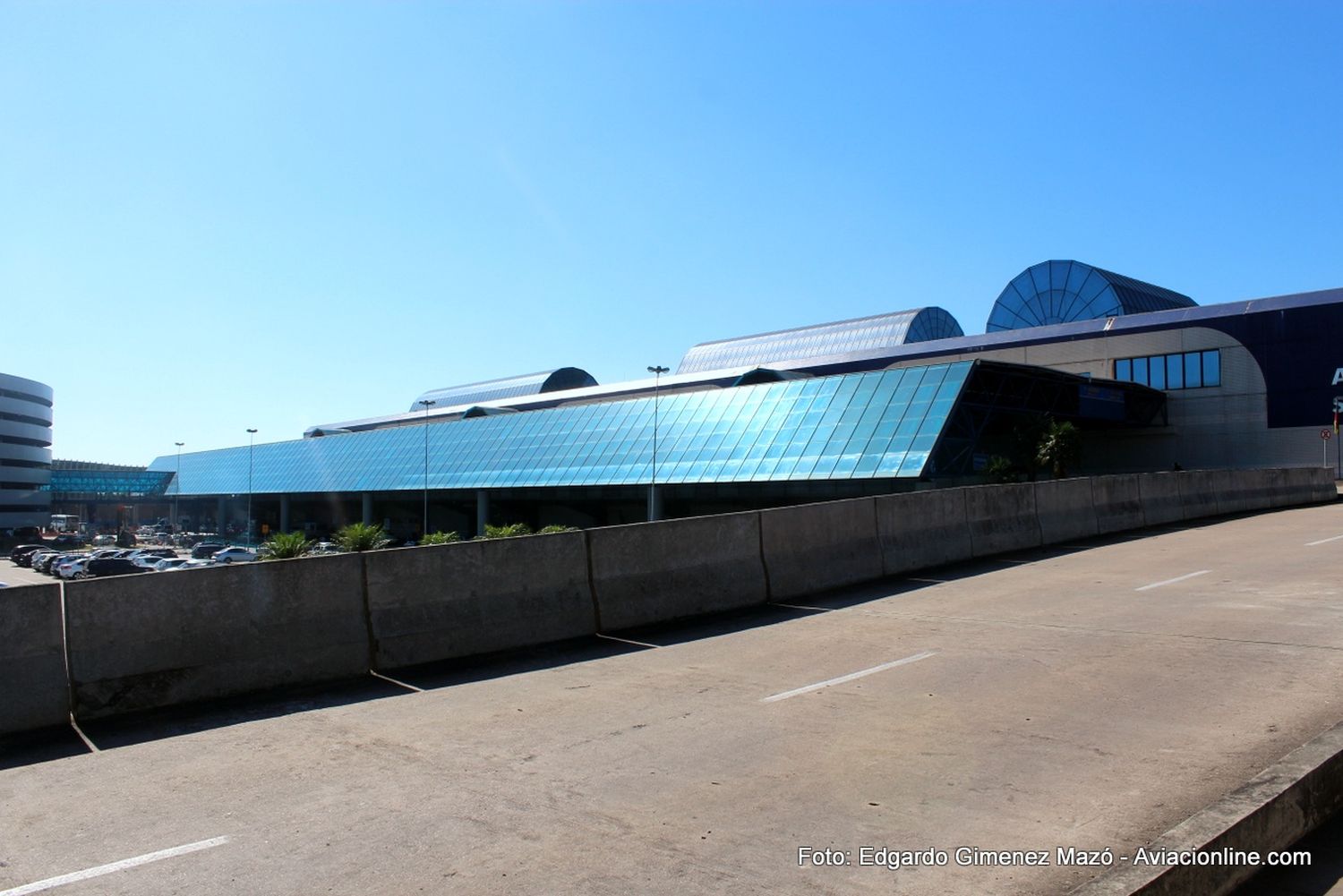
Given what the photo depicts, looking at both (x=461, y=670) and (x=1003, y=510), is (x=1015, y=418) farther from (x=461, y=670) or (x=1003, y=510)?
(x=461, y=670)

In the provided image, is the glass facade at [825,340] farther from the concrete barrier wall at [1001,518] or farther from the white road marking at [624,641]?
the white road marking at [624,641]

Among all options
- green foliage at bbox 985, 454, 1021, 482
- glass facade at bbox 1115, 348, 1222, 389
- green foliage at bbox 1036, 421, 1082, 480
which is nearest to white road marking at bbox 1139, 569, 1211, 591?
green foliage at bbox 985, 454, 1021, 482

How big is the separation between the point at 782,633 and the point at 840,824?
19.0ft

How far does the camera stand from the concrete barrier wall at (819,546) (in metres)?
13.3

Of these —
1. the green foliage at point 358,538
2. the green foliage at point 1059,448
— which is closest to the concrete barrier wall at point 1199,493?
the green foliage at point 1059,448

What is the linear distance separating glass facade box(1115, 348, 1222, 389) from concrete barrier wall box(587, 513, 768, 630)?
4580 cm

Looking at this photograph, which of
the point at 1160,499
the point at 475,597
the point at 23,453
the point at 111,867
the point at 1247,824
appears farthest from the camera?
the point at 23,453

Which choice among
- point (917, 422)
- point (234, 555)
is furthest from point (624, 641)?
point (234, 555)

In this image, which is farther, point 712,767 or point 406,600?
point 406,600

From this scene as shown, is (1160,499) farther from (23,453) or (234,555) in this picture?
(23,453)

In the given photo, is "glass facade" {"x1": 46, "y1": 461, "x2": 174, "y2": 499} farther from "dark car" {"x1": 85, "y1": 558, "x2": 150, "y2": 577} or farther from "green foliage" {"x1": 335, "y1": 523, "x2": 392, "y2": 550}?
"green foliage" {"x1": 335, "y1": 523, "x2": 392, "y2": 550}

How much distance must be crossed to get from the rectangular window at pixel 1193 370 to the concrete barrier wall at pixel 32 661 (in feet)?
182

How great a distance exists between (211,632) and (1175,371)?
180 feet

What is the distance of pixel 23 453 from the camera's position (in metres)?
106
